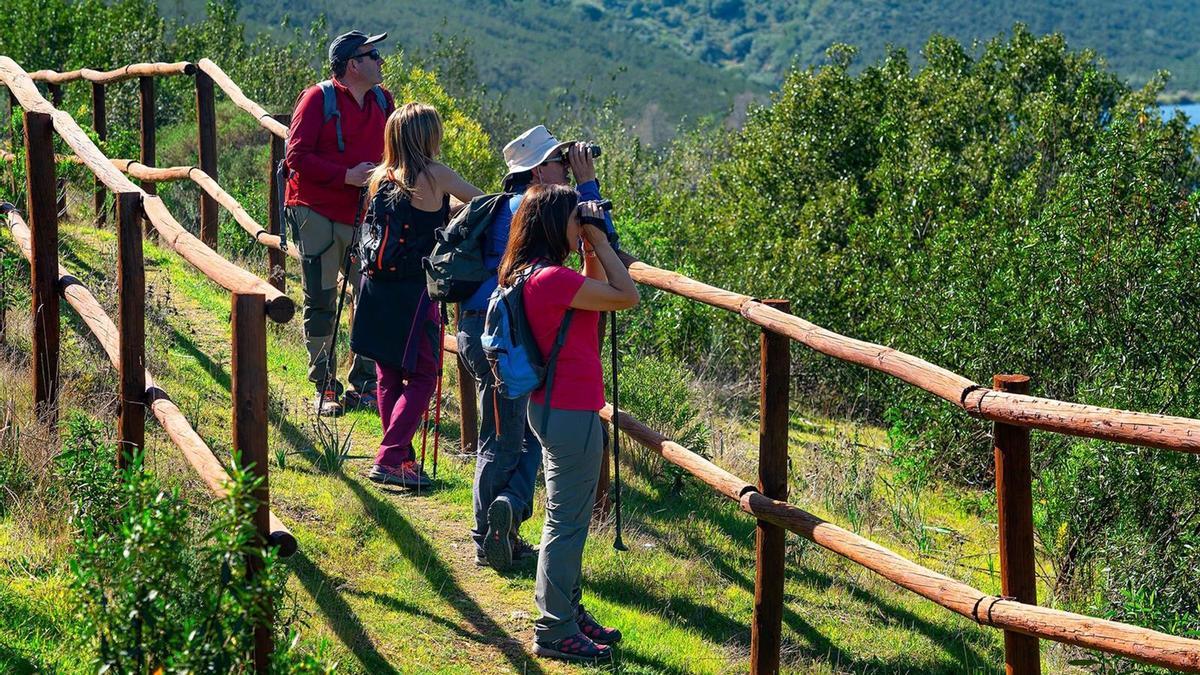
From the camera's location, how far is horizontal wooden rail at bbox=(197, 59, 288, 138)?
25.7 ft

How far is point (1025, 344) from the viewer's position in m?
8.26

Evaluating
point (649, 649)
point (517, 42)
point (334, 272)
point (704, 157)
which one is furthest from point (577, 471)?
point (517, 42)

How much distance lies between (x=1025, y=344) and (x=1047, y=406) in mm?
4914

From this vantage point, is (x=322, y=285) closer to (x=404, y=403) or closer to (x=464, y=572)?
(x=404, y=403)

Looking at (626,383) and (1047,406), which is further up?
(1047,406)

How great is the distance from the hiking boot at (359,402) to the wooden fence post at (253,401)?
10.8 feet

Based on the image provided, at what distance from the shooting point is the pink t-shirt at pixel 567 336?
170 inches

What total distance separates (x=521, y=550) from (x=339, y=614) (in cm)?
92

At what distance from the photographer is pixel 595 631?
474cm

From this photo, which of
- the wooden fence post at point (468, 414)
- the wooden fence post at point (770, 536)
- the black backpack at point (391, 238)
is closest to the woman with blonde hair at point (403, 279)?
the black backpack at point (391, 238)

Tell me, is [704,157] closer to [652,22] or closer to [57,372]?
[57,372]

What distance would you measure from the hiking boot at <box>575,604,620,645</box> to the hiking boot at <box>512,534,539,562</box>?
0.55 meters

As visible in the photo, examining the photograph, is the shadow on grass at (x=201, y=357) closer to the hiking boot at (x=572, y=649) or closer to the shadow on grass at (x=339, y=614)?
the shadow on grass at (x=339, y=614)

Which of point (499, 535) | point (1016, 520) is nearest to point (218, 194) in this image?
point (499, 535)
